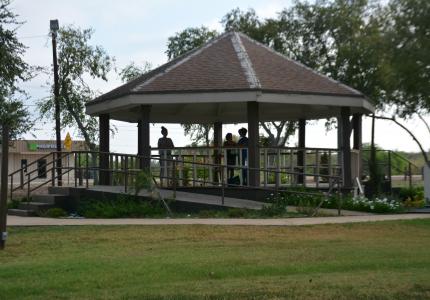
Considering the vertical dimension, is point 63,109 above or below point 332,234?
above

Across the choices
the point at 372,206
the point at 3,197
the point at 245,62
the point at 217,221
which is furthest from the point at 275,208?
the point at 3,197

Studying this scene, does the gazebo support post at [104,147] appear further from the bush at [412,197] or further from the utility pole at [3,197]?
the utility pole at [3,197]

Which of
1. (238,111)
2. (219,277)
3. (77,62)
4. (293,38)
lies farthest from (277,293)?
(77,62)

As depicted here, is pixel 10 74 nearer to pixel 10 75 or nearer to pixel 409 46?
pixel 10 75

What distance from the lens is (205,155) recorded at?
2281 cm

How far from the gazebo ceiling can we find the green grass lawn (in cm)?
553

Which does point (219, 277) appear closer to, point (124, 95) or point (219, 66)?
point (124, 95)

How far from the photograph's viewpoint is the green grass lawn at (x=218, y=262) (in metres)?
8.83

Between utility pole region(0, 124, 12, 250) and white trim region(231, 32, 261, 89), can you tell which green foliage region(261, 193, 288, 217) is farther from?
utility pole region(0, 124, 12, 250)

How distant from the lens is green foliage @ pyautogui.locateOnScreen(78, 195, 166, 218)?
1803 cm

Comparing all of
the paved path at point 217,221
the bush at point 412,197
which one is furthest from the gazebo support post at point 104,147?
the bush at point 412,197

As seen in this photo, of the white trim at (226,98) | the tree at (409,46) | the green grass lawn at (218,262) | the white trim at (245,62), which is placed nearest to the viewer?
the tree at (409,46)

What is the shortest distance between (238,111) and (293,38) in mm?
5673

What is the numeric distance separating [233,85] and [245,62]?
2044 millimetres
